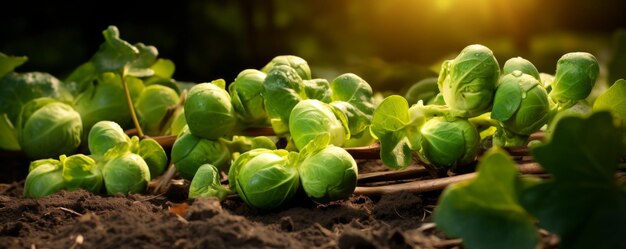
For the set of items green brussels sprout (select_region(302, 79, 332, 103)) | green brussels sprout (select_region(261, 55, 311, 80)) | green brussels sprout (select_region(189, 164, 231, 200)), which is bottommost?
green brussels sprout (select_region(189, 164, 231, 200))

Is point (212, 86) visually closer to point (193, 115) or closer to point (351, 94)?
point (193, 115)

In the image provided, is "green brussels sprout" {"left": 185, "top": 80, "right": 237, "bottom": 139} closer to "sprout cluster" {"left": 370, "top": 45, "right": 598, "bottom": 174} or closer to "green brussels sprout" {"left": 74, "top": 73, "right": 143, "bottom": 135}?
"sprout cluster" {"left": 370, "top": 45, "right": 598, "bottom": 174}

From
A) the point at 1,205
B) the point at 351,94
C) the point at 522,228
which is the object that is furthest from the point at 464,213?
the point at 1,205

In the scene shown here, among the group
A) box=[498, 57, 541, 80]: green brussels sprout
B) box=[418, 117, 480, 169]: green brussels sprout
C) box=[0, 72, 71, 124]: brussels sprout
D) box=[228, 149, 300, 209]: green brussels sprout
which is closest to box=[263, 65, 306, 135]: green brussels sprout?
box=[228, 149, 300, 209]: green brussels sprout

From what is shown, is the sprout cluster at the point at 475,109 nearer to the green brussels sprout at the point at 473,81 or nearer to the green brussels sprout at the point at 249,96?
the green brussels sprout at the point at 473,81

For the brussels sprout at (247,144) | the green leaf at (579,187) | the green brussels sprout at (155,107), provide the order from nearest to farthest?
the green leaf at (579,187) < the brussels sprout at (247,144) < the green brussels sprout at (155,107)

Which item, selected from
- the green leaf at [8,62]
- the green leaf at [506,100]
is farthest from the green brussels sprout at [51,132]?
the green leaf at [506,100]
